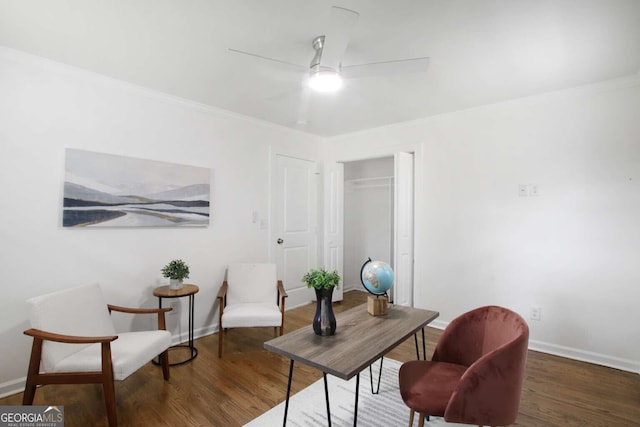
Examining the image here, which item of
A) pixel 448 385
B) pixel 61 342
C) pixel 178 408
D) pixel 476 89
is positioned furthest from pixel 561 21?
pixel 61 342

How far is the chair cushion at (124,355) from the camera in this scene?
6.43 feet

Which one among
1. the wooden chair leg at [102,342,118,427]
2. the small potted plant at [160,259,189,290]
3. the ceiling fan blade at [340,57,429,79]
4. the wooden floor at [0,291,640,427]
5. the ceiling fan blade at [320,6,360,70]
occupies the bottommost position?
the wooden floor at [0,291,640,427]

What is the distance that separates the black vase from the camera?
1853mm

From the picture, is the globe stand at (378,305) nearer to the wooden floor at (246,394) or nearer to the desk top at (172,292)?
the wooden floor at (246,394)

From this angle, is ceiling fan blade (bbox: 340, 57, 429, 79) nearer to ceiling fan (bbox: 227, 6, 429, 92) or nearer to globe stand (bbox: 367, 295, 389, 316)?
ceiling fan (bbox: 227, 6, 429, 92)

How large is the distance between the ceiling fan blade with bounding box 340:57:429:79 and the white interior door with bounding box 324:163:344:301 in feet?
8.43

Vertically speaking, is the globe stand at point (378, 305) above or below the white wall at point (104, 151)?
below

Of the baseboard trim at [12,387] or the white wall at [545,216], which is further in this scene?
the white wall at [545,216]

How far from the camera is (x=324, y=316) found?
1855mm

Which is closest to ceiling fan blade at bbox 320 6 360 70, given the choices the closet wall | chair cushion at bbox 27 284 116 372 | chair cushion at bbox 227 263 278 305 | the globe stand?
the globe stand

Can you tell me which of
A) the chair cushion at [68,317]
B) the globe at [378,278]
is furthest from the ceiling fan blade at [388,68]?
the chair cushion at [68,317]

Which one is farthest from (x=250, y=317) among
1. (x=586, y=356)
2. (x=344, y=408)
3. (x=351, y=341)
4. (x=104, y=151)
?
(x=586, y=356)

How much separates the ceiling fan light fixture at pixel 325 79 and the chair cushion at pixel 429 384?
188 centimetres

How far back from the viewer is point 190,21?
1.99 meters
